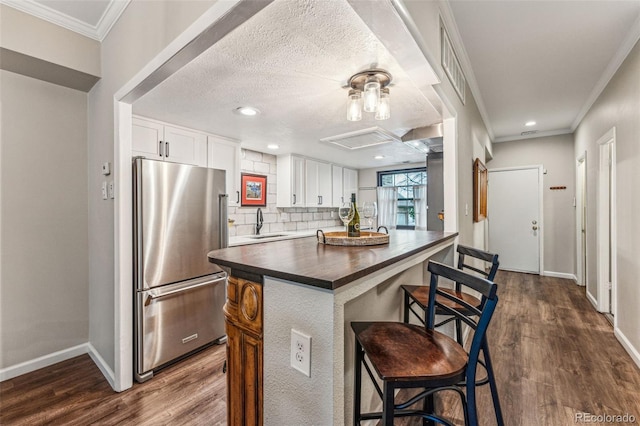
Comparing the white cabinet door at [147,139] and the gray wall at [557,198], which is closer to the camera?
the white cabinet door at [147,139]

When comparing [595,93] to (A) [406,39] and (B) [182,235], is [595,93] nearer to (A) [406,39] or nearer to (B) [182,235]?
(A) [406,39]

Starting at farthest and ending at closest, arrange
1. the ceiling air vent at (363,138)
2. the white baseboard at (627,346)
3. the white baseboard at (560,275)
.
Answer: the white baseboard at (560,275) → the ceiling air vent at (363,138) → the white baseboard at (627,346)

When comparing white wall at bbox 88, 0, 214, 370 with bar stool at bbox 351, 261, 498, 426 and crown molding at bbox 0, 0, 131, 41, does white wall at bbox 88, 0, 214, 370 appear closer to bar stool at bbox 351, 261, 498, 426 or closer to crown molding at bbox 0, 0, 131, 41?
crown molding at bbox 0, 0, 131, 41

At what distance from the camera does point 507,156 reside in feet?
17.6

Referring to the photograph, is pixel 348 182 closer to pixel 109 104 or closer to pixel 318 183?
pixel 318 183

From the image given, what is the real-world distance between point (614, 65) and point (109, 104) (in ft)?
14.6

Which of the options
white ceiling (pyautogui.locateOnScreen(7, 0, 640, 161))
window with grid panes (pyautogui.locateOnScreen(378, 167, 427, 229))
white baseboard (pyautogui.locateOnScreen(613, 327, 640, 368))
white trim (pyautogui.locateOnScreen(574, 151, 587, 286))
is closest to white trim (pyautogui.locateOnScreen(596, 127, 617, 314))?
white baseboard (pyautogui.locateOnScreen(613, 327, 640, 368))

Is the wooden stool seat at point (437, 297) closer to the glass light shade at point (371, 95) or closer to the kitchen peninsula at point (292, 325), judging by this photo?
the kitchen peninsula at point (292, 325)

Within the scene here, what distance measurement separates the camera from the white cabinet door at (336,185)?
5.21 m

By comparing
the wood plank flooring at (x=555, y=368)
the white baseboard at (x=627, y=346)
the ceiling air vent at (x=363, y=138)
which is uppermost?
the ceiling air vent at (x=363, y=138)

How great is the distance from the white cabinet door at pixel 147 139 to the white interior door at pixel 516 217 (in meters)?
5.61

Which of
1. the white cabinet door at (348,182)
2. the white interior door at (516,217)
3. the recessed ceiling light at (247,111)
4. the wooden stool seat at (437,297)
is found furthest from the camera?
the white cabinet door at (348,182)

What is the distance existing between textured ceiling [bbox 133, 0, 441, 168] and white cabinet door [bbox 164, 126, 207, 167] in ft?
0.40

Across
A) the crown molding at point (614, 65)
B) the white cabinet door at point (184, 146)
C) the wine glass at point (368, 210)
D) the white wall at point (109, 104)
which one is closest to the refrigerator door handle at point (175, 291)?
the white wall at point (109, 104)
